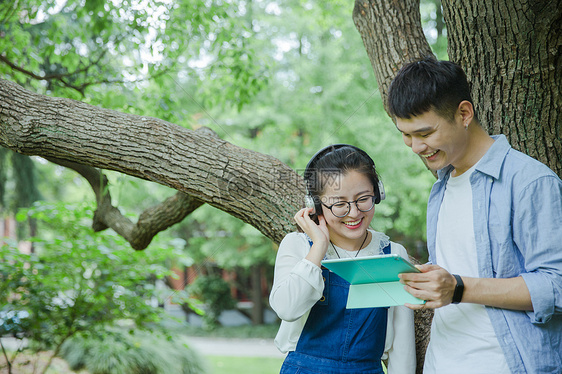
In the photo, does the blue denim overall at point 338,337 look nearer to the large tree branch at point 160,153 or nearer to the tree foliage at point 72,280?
the large tree branch at point 160,153

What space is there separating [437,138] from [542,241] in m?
0.45

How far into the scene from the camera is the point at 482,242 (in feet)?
5.59

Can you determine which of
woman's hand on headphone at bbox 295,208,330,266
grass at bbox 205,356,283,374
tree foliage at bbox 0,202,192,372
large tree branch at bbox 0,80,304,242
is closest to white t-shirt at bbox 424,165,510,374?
woman's hand on headphone at bbox 295,208,330,266

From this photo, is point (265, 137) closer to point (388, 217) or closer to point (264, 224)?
point (388, 217)

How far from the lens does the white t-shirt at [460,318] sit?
1675mm

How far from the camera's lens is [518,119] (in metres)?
2.58

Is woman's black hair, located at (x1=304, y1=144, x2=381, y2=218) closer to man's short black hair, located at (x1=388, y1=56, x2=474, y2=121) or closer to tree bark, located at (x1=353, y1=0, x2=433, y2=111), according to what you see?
man's short black hair, located at (x1=388, y1=56, x2=474, y2=121)

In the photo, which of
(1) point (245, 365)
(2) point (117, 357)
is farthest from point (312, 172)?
(1) point (245, 365)

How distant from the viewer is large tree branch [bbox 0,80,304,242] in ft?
9.43

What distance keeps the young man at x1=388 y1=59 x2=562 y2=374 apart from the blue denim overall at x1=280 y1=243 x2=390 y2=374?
23cm

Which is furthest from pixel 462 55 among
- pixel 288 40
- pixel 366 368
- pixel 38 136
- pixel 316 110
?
pixel 288 40

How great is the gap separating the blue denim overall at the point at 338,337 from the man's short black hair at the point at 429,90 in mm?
706

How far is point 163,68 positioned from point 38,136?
108 inches

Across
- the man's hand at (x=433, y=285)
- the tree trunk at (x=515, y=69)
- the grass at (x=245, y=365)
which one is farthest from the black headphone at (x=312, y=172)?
the grass at (x=245, y=365)
